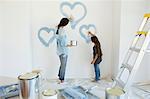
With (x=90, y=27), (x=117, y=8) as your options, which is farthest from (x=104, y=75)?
(x=117, y=8)

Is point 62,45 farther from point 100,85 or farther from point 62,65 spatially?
point 100,85

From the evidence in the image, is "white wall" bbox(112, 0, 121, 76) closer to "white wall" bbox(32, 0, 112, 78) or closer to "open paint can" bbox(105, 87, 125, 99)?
"white wall" bbox(32, 0, 112, 78)

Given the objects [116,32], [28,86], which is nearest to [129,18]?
[116,32]

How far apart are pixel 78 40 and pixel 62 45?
352 mm

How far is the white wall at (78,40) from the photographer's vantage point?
301 cm

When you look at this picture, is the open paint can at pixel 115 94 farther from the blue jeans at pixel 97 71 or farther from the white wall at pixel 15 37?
the white wall at pixel 15 37

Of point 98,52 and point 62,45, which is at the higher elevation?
point 62,45

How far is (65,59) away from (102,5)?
1078 millimetres

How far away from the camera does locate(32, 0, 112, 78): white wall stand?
9.87 feet

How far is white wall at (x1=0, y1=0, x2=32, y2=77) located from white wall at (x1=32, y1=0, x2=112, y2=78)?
120 mm

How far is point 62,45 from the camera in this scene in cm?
292

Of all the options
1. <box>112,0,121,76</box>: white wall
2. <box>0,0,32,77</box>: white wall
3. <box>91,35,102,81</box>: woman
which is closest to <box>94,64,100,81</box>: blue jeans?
<box>91,35,102,81</box>: woman

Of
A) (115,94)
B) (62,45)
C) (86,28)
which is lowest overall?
(115,94)

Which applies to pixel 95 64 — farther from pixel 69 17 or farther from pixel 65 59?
pixel 69 17
